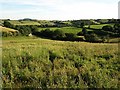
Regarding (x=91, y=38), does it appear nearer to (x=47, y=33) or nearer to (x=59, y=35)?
(x=59, y=35)

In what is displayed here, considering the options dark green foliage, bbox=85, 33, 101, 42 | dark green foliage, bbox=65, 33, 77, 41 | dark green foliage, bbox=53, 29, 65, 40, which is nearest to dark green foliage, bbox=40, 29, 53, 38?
dark green foliage, bbox=53, 29, 65, 40

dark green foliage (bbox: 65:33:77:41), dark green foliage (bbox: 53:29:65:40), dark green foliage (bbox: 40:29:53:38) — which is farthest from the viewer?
dark green foliage (bbox: 40:29:53:38)

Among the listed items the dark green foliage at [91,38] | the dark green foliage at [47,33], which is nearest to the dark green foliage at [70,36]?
the dark green foliage at [91,38]

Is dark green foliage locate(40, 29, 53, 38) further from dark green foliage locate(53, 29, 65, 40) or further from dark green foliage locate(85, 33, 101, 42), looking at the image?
dark green foliage locate(85, 33, 101, 42)

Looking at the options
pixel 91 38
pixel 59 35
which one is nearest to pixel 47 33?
pixel 59 35

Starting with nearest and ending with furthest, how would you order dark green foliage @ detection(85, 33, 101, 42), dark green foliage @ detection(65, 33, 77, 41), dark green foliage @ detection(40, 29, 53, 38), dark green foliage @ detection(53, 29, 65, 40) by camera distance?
dark green foliage @ detection(85, 33, 101, 42) < dark green foliage @ detection(65, 33, 77, 41) < dark green foliage @ detection(53, 29, 65, 40) < dark green foliage @ detection(40, 29, 53, 38)

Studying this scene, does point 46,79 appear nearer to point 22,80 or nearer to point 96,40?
point 22,80

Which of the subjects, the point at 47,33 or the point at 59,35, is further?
the point at 47,33

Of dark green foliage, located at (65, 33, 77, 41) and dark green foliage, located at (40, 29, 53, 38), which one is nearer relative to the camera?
dark green foliage, located at (65, 33, 77, 41)

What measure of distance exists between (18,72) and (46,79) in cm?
111

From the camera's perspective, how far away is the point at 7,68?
26.2ft

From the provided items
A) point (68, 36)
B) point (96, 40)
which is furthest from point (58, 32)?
point (96, 40)

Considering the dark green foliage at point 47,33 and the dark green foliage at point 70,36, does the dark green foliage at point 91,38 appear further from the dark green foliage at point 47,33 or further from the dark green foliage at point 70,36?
the dark green foliage at point 47,33

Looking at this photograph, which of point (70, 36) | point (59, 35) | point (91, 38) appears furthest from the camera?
point (59, 35)
